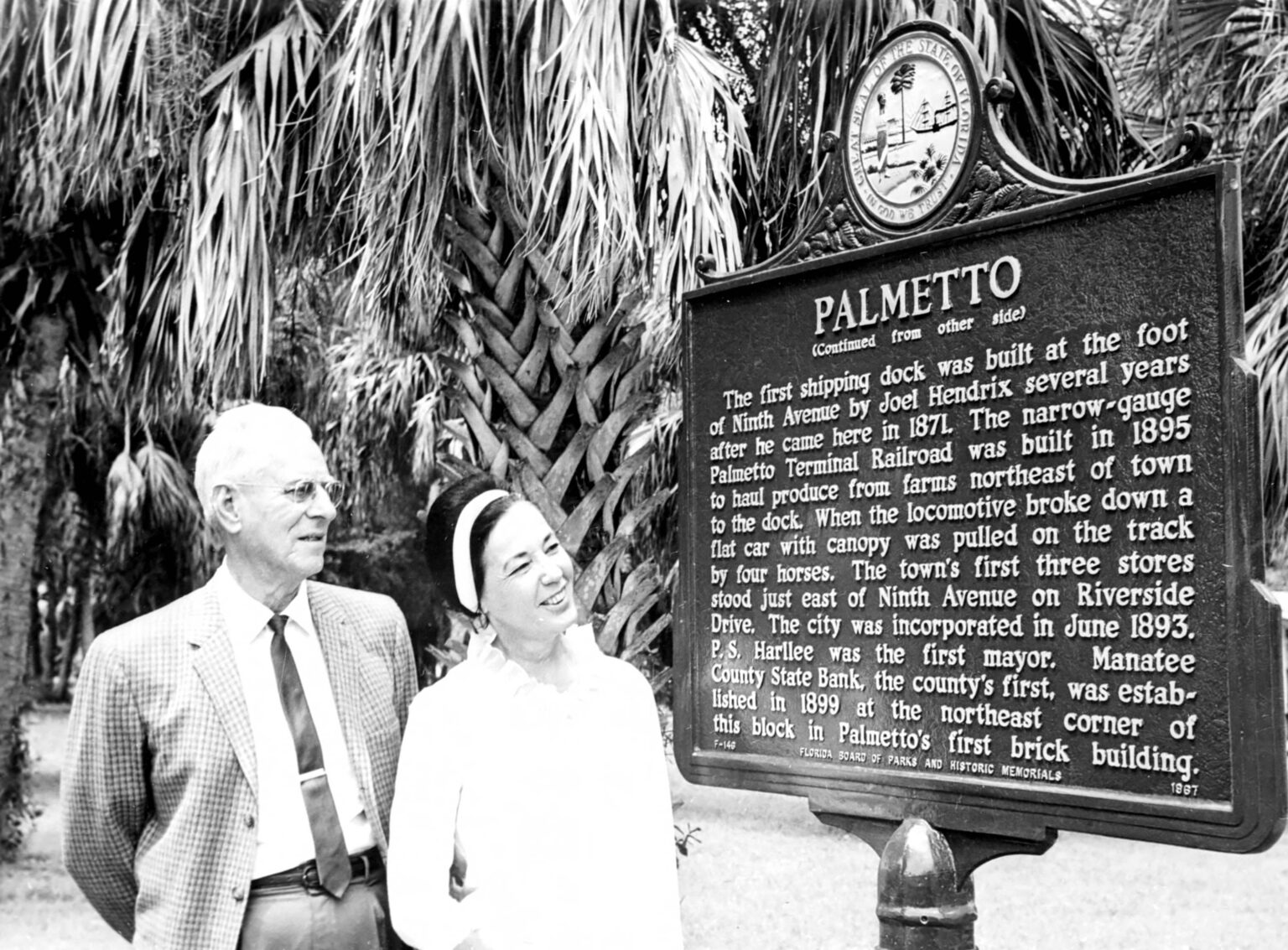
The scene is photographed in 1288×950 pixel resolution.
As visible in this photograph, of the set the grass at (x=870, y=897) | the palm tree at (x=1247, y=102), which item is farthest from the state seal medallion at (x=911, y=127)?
the grass at (x=870, y=897)

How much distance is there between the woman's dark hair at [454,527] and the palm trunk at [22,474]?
734cm

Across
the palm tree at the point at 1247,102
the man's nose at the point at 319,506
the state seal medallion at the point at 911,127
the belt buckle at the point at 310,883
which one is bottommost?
the belt buckle at the point at 310,883

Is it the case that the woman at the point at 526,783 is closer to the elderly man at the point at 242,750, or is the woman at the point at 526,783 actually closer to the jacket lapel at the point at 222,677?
the elderly man at the point at 242,750

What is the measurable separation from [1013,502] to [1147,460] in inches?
15.1

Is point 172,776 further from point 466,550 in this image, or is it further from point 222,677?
point 466,550

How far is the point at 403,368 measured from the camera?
12953 mm

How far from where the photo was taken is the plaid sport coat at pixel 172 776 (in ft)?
10.1

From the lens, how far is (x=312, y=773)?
10.4 ft

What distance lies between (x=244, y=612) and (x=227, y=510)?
0.81 feet

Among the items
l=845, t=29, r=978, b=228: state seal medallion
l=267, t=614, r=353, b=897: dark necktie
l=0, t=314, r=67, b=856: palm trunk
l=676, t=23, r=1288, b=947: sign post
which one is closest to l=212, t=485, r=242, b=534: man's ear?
l=267, t=614, r=353, b=897: dark necktie

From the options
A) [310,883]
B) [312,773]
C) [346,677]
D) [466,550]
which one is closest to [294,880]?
[310,883]

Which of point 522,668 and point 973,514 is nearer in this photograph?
point 522,668

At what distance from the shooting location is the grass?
9188 millimetres

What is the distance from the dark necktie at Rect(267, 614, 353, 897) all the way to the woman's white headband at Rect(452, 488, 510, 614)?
0.48 meters
